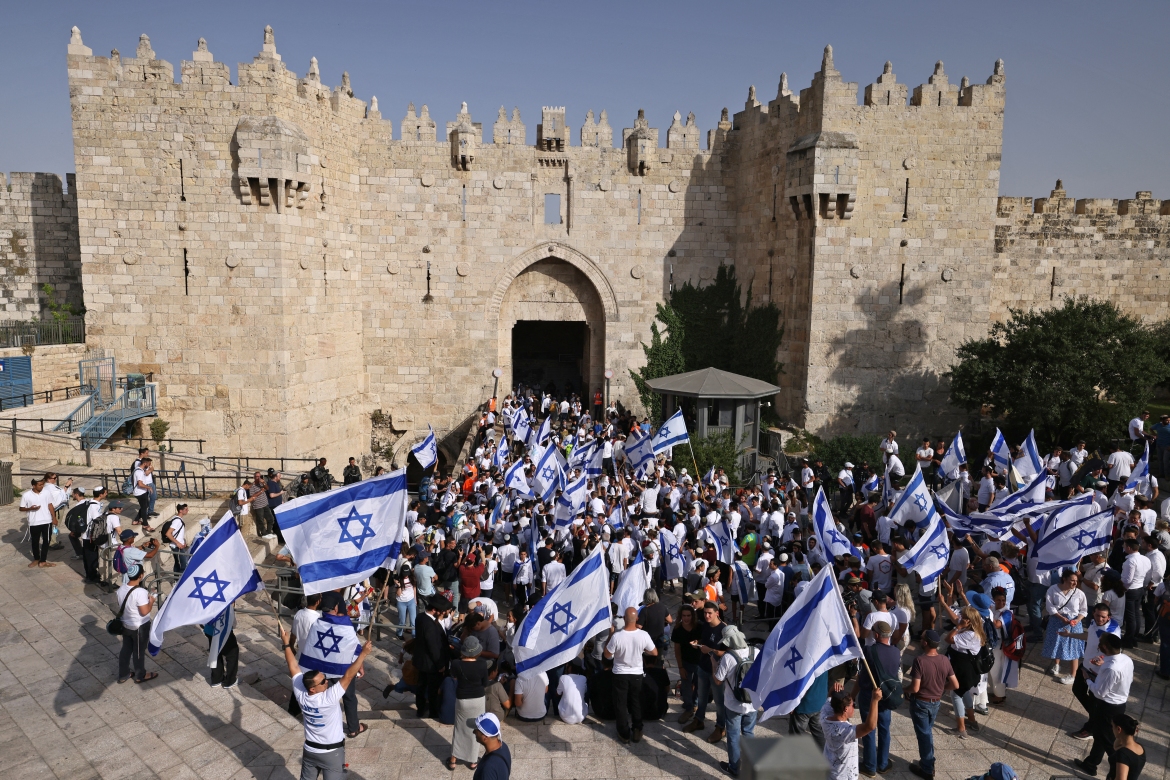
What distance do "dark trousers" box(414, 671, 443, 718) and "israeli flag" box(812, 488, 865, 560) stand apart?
16.3 feet

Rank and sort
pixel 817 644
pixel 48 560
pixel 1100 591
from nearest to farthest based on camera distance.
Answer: pixel 817 644 → pixel 1100 591 → pixel 48 560

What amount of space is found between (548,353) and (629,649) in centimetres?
Result: 2395

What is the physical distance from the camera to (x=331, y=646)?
22.0 ft

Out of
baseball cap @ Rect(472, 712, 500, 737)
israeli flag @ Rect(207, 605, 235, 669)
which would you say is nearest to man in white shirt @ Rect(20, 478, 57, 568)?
israeli flag @ Rect(207, 605, 235, 669)

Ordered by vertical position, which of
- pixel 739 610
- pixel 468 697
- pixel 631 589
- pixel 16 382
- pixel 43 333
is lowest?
pixel 739 610

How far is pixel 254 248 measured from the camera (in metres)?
17.9

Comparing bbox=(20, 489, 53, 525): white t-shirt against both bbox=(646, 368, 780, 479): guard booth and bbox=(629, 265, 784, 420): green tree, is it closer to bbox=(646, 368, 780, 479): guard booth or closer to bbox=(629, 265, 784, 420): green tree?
bbox=(646, 368, 780, 479): guard booth

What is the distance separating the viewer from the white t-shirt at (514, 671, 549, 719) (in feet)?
24.6

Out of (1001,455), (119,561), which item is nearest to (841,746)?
(119,561)

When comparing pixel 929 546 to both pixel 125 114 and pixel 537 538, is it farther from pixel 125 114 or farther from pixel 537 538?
pixel 125 114

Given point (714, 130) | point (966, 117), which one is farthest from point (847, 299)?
point (714, 130)

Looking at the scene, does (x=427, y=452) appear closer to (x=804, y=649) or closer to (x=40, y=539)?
(x=40, y=539)

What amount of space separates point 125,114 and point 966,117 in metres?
19.9

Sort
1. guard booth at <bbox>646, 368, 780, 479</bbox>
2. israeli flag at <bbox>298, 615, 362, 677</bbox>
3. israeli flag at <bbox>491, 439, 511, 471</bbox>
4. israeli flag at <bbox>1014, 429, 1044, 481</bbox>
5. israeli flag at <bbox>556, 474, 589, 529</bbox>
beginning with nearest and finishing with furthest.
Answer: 1. israeli flag at <bbox>298, 615, 362, 677</bbox>
2. israeli flag at <bbox>556, 474, 589, 529</bbox>
3. israeli flag at <bbox>1014, 429, 1044, 481</bbox>
4. israeli flag at <bbox>491, 439, 511, 471</bbox>
5. guard booth at <bbox>646, 368, 780, 479</bbox>
